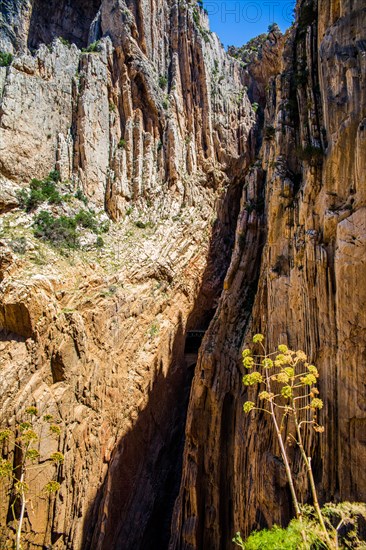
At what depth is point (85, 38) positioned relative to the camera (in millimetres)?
39625

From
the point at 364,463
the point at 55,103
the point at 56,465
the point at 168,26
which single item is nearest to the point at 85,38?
the point at 168,26

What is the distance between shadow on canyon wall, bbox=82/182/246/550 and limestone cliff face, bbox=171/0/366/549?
286 cm

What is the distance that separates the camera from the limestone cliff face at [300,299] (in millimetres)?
14453

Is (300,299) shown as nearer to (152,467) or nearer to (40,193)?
(152,467)

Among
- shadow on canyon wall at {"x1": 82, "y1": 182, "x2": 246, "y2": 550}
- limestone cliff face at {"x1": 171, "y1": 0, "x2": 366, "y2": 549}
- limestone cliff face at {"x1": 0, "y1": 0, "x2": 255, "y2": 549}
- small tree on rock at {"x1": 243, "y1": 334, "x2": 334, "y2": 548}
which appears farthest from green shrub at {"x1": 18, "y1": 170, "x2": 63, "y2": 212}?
small tree on rock at {"x1": 243, "y1": 334, "x2": 334, "y2": 548}

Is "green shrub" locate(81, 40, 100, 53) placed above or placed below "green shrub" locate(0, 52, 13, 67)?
above

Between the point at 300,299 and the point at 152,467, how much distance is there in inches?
562

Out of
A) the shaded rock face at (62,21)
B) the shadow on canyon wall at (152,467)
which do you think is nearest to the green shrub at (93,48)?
the shaded rock face at (62,21)

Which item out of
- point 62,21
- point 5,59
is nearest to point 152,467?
point 5,59

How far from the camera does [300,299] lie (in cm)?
1723

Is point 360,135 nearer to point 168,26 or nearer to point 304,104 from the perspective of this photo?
point 304,104

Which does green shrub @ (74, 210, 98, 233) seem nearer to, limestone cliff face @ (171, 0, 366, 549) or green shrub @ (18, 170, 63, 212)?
green shrub @ (18, 170, 63, 212)

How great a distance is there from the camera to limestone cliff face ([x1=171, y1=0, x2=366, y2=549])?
14.5 meters

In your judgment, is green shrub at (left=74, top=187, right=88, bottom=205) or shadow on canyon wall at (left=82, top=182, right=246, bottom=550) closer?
shadow on canyon wall at (left=82, top=182, right=246, bottom=550)
